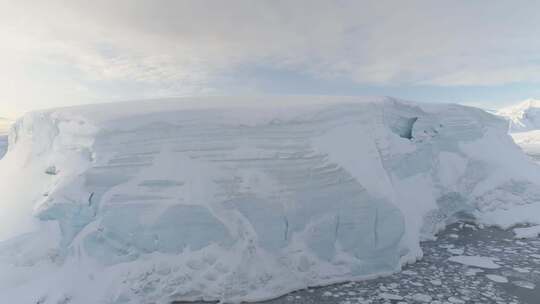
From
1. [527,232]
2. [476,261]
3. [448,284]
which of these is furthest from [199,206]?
→ [527,232]

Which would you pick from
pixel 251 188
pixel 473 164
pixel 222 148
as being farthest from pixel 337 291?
pixel 473 164

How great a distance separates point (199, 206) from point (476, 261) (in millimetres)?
5830

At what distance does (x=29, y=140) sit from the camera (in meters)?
8.80

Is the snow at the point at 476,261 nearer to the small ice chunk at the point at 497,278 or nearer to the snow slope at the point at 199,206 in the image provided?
the small ice chunk at the point at 497,278

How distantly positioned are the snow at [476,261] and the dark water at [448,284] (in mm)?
125

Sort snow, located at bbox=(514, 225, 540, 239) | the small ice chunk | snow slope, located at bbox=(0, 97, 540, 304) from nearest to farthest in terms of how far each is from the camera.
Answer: snow slope, located at bbox=(0, 97, 540, 304) → the small ice chunk → snow, located at bbox=(514, 225, 540, 239)

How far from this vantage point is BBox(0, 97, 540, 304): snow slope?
5992 millimetres

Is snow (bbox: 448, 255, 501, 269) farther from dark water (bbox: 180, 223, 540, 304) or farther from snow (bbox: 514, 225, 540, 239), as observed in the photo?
snow (bbox: 514, 225, 540, 239)

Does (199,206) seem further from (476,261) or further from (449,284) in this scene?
(476,261)

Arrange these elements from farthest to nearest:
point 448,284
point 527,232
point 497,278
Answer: point 527,232 → point 497,278 → point 448,284

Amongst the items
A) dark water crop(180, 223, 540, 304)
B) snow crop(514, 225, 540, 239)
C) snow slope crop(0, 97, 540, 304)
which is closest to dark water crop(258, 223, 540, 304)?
dark water crop(180, 223, 540, 304)

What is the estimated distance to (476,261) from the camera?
24.2 ft

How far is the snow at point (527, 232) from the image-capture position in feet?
29.6

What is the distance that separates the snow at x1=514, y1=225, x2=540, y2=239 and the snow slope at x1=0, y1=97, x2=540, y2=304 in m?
3.27
